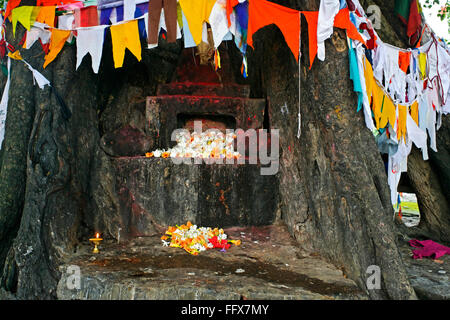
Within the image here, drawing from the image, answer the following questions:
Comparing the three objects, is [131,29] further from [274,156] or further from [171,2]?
[274,156]

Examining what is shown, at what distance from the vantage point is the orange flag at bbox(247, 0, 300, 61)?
147 inches

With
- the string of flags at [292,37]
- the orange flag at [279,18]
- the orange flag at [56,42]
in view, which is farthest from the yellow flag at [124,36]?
the orange flag at [279,18]

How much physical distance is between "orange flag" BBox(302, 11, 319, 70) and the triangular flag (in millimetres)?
3207

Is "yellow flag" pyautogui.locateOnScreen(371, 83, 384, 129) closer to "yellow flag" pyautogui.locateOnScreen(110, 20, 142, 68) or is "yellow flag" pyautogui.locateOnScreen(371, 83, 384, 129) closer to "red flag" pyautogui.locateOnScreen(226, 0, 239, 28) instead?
"red flag" pyautogui.locateOnScreen(226, 0, 239, 28)

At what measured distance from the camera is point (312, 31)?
11.9 ft

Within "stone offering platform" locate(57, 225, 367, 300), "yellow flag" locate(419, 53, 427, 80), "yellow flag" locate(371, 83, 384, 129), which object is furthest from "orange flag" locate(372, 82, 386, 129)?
"stone offering platform" locate(57, 225, 367, 300)

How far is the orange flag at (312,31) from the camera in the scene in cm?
361

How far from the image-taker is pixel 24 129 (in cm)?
424

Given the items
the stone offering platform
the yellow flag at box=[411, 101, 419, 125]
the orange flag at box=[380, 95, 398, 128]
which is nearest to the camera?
the stone offering platform

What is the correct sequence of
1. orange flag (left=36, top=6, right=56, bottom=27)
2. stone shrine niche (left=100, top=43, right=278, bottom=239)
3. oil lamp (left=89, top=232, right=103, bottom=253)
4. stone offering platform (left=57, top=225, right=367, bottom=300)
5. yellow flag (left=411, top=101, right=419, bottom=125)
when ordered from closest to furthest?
stone offering platform (left=57, top=225, right=367, bottom=300) < oil lamp (left=89, top=232, right=103, bottom=253) < orange flag (left=36, top=6, right=56, bottom=27) < stone shrine niche (left=100, top=43, right=278, bottom=239) < yellow flag (left=411, top=101, right=419, bottom=125)

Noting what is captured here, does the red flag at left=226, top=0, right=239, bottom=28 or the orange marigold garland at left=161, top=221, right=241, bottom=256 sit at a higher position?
the red flag at left=226, top=0, right=239, bottom=28

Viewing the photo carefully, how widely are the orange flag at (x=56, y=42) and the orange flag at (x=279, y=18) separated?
2.24 metres

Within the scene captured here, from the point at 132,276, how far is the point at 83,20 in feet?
10.1

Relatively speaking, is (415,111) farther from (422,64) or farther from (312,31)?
(312,31)
